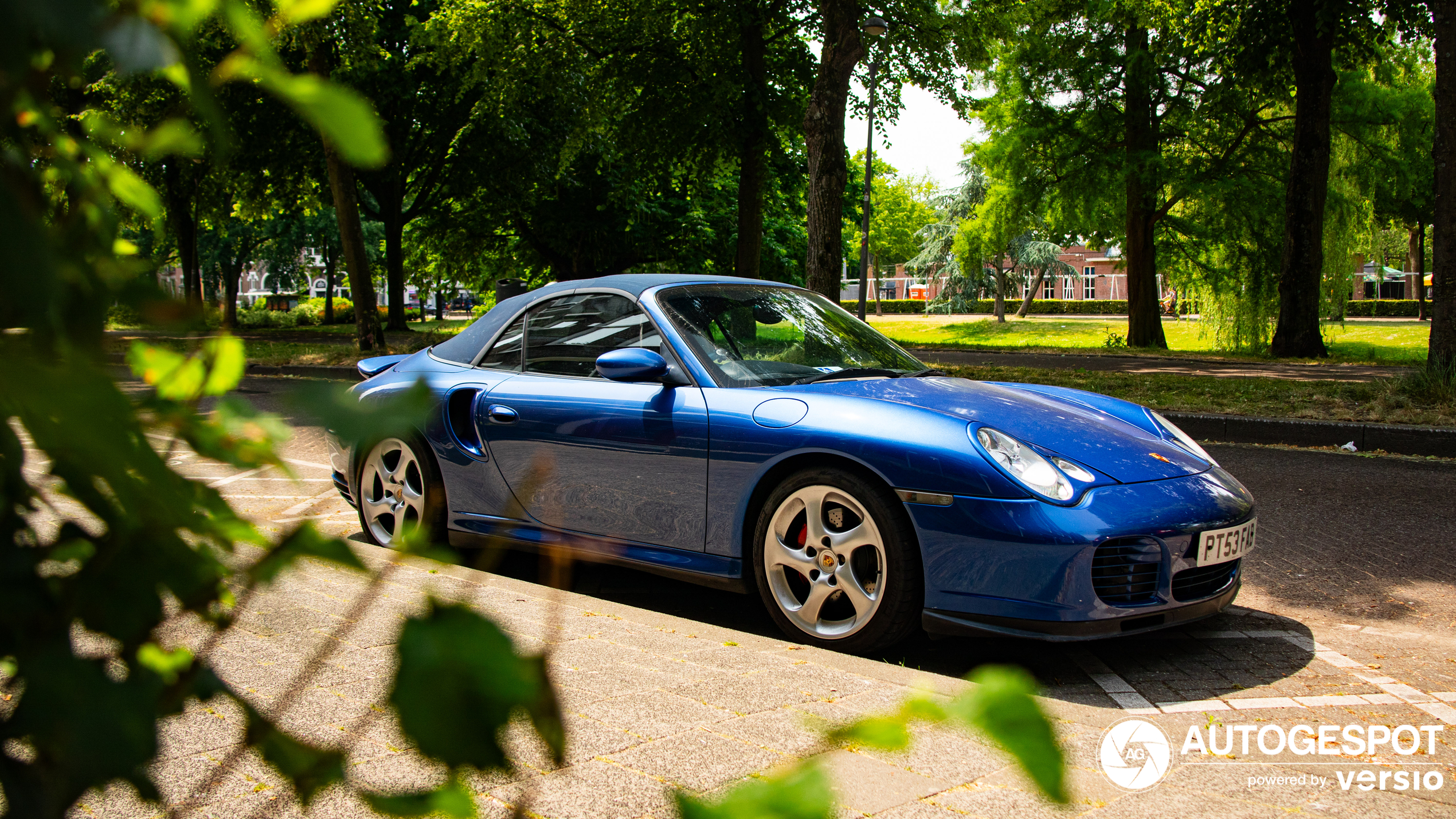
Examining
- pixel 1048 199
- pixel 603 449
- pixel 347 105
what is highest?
pixel 1048 199

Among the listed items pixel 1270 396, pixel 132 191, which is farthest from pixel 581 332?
pixel 1270 396

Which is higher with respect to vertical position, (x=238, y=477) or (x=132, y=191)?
(x=132, y=191)

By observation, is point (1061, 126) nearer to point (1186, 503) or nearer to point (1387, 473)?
point (1387, 473)

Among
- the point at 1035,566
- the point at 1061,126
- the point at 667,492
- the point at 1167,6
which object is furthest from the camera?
the point at 1061,126

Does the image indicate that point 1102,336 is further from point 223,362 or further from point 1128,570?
point 223,362

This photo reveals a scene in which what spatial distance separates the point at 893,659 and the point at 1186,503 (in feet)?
3.85

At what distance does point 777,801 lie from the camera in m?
0.61

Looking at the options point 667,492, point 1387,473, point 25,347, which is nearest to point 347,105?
point 25,347

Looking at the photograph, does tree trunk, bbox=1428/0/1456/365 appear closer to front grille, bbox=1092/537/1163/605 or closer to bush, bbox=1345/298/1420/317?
front grille, bbox=1092/537/1163/605

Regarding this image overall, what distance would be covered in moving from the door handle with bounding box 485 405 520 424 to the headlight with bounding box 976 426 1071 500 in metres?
2.07

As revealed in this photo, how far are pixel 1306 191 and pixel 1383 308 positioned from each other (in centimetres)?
4579

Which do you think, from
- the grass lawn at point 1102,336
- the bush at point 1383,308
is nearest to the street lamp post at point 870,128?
the grass lawn at point 1102,336

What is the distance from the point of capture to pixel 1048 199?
26.6 metres

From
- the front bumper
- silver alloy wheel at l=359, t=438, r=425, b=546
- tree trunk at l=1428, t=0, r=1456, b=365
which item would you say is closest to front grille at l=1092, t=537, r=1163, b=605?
the front bumper
